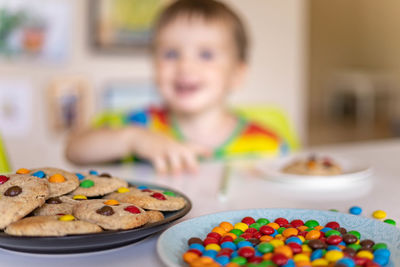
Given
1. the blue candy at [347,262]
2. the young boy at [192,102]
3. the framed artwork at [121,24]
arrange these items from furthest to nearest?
the framed artwork at [121,24]
the young boy at [192,102]
the blue candy at [347,262]

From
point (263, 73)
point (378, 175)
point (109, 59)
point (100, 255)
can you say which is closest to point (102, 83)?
point (109, 59)

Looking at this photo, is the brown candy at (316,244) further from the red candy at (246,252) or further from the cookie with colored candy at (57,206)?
the cookie with colored candy at (57,206)

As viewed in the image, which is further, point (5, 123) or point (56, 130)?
point (56, 130)

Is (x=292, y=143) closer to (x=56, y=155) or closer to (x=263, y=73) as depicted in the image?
(x=56, y=155)

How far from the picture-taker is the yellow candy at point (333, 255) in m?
0.43

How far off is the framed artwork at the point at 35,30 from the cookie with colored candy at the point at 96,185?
1.76 metres

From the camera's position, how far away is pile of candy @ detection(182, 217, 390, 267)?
0.43 m

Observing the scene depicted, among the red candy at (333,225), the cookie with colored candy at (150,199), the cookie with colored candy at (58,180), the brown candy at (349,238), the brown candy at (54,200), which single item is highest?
the cookie with colored candy at (58,180)

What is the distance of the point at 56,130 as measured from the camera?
2387mm

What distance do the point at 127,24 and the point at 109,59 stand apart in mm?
222

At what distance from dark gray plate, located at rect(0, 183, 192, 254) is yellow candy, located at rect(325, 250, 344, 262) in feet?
0.57

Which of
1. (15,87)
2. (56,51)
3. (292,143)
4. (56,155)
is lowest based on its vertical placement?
(56,155)

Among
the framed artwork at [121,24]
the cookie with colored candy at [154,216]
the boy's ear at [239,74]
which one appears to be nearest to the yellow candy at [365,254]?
the cookie with colored candy at [154,216]

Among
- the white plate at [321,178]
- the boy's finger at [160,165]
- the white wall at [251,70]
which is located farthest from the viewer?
the white wall at [251,70]
